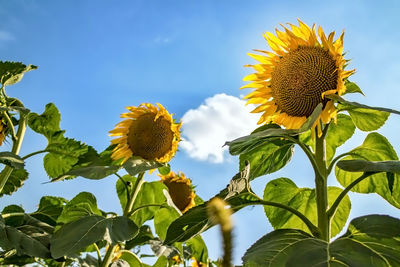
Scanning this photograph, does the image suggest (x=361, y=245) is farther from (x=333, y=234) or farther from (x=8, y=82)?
(x=8, y=82)

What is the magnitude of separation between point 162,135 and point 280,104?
0.93m

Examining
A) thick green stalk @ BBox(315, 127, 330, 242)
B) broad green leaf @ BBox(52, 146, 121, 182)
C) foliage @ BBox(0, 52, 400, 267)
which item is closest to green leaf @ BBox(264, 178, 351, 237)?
foliage @ BBox(0, 52, 400, 267)

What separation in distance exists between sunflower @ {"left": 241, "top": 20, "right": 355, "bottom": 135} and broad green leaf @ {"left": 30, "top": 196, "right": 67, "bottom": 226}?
1.17 metres

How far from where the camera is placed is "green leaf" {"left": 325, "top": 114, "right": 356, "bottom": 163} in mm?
1599

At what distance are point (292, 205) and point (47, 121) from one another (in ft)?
4.33

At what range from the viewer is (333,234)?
1569 mm

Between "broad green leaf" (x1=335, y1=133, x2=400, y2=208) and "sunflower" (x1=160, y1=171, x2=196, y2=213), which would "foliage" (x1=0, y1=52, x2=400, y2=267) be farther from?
"sunflower" (x1=160, y1=171, x2=196, y2=213)

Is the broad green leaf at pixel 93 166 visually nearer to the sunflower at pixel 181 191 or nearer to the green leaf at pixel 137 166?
the green leaf at pixel 137 166

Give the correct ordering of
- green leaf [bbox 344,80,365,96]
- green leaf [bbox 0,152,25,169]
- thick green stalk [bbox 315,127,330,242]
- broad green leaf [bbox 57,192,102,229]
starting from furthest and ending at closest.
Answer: broad green leaf [bbox 57,192,102,229] < green leaf [bbox 0,152,25,169] < green leaf [bbox 344,80,365,96] < thick green stalk [bbox 315,127,330,242]

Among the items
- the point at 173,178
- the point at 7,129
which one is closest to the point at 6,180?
the point at 7,129

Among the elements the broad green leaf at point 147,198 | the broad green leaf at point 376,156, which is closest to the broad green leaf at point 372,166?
the broad green leaf at point 376,156

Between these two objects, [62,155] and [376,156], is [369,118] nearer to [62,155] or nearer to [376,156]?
[376,156]

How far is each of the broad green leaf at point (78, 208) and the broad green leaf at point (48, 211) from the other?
0.23 m

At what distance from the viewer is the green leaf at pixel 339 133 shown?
1.60 m
